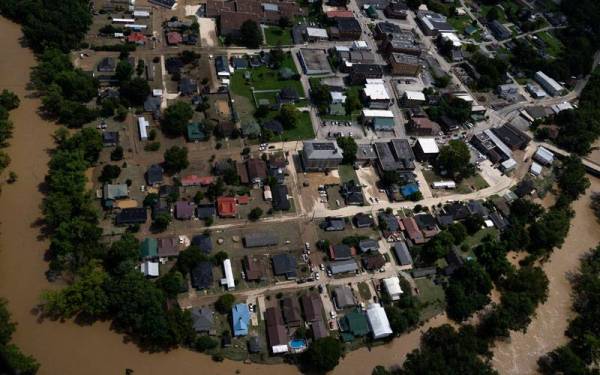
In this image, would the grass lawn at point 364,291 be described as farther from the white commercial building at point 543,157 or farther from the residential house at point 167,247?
the white commercial building at point 543,157

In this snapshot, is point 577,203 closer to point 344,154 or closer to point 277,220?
point 344,154

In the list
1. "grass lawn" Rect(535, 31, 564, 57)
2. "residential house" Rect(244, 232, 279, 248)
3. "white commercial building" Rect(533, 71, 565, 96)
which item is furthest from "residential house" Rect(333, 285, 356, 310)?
"grass lawn" Rect(535, 31, 564, 57)

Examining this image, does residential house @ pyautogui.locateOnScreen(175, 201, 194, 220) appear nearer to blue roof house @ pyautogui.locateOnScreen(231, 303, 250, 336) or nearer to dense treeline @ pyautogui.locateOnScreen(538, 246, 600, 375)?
blue roof house @ pyautogui.locateOnScreen(231, 303, 250, 336)

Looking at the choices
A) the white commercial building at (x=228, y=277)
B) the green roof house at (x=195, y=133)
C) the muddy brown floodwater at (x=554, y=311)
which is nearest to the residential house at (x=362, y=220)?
the white commercial building at (x=228, y=277)

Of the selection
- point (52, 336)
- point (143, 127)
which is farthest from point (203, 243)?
point (143, 127)

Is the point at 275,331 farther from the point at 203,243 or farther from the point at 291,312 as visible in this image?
the point at 203,243
